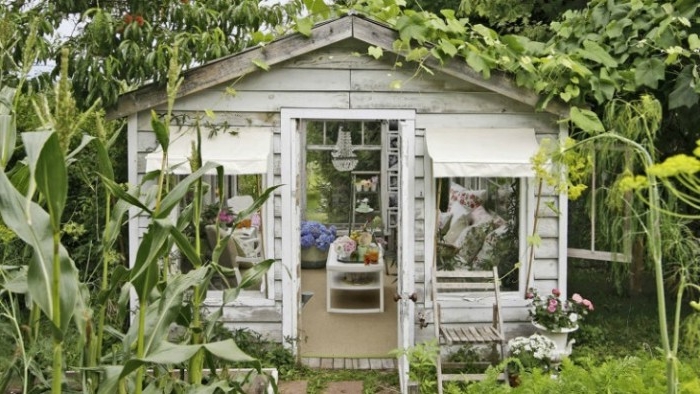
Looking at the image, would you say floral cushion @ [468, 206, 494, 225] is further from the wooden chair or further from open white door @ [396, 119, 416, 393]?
open white door @ [396, 119, 416, 393]

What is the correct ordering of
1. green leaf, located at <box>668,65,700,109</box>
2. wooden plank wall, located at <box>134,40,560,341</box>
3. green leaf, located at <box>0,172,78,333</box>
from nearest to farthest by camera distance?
1. green leaf, located at <box>0,172,78,333</box>
2. green leaf, located at <box>668,65,700,109</box>
3. wooden plank wall, located at <box>134,40,560,341</box>

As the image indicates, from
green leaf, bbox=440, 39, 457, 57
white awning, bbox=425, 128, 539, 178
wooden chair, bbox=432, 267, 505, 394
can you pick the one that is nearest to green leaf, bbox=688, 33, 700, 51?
white awning, bbox=425, 128, 539, 178

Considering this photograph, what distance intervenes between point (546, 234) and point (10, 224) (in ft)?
15.9

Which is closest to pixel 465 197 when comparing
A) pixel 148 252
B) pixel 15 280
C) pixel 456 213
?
pixel 456 213

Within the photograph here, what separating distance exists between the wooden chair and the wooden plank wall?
0.56 m

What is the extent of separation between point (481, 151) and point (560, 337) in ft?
5.40

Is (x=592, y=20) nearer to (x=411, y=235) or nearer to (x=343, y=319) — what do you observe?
(x=411, y=235)

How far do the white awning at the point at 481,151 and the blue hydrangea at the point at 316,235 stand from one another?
16.7 ft

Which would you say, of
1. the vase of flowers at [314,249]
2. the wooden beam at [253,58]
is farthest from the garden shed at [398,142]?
the vase of flowers at [314,249]

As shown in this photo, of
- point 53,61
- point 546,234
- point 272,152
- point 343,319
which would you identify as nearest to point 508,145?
point 546,234

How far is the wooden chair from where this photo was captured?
523 cm

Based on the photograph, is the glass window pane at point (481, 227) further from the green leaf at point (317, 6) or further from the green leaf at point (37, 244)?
the green leaf at point (37, 244)

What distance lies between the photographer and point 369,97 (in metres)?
5.77

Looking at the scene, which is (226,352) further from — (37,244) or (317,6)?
(317,6)
